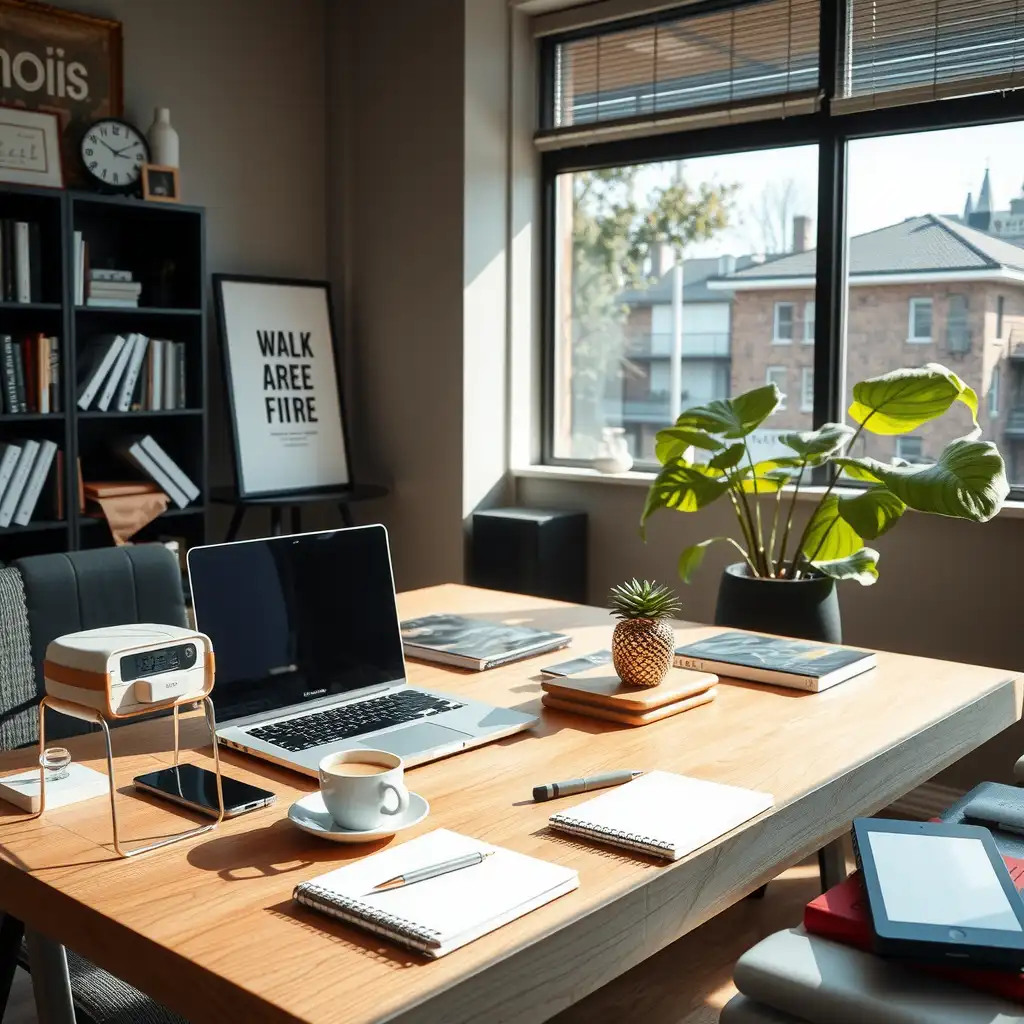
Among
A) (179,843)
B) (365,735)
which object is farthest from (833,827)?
(179,843)

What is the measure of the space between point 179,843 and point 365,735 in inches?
13.8

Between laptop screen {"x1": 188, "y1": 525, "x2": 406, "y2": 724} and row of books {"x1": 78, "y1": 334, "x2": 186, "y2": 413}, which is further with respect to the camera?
row of books {"x1": 78, "y1": 334, "x2": 186, "y2": 413}

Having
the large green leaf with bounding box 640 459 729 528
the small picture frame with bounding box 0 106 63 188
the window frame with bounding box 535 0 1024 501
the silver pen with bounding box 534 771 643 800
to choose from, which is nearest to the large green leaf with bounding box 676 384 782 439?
the large green leaf with bounding box 640 459 729 528

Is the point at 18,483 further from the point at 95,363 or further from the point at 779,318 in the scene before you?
the point at 779,318

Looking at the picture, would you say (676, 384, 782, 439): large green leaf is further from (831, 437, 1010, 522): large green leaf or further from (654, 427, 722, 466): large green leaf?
(831, 437, 1010, 522): large green leaf

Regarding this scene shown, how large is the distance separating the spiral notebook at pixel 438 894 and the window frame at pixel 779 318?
9.33 ft

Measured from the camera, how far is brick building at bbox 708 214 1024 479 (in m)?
3.34

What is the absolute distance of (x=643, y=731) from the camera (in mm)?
1666

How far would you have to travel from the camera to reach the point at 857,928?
1.28 metres

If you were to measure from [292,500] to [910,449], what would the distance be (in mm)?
1988

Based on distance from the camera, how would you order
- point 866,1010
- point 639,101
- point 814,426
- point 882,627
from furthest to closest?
point 639,101, point 814,426, point 882,627, point 866,1010

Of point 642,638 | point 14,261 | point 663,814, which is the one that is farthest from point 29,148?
point 663,814

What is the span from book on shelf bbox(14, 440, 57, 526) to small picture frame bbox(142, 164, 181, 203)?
823 millimetres

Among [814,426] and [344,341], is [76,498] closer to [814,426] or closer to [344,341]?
[344,341]
